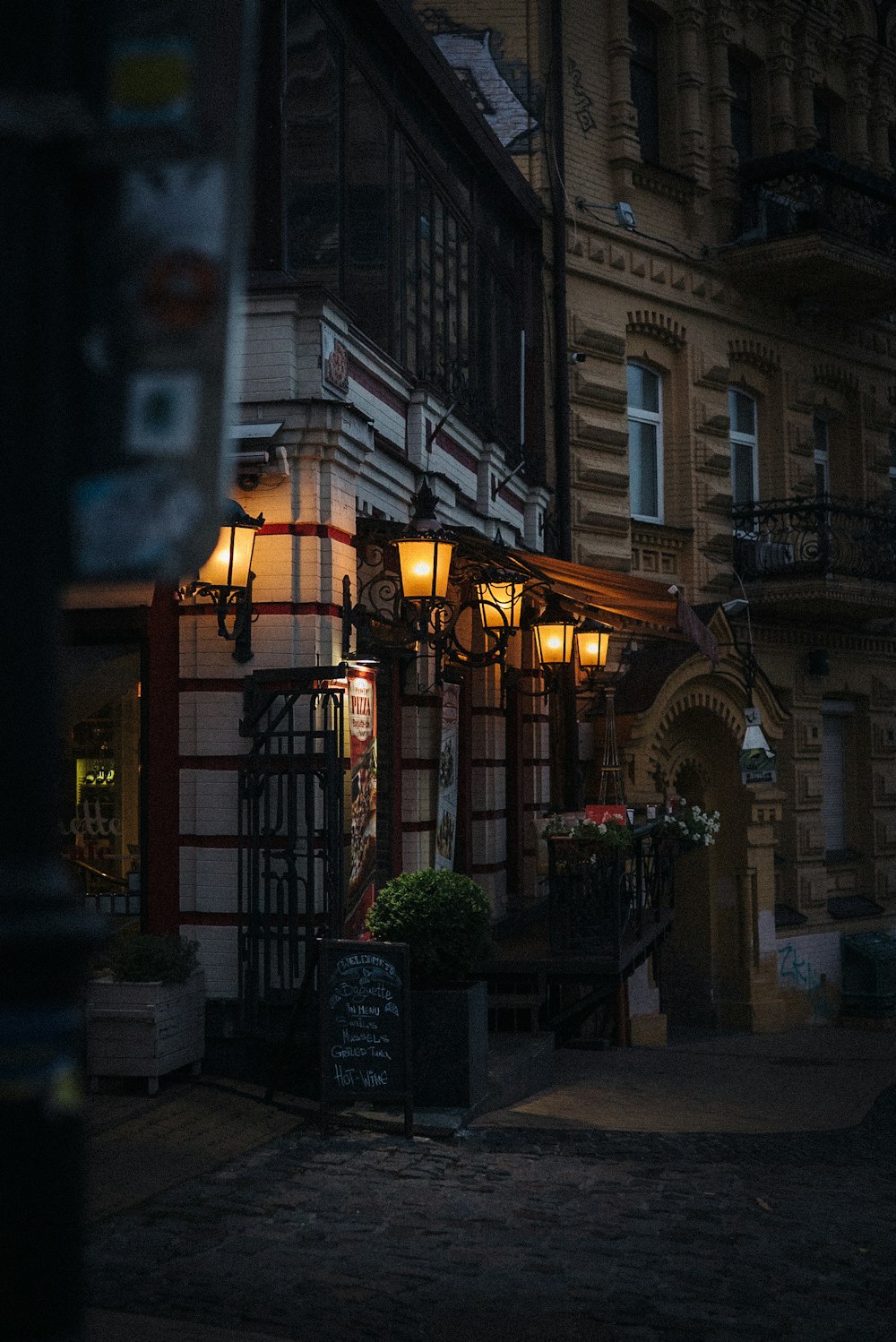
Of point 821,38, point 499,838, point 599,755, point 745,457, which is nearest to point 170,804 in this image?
point 499,838

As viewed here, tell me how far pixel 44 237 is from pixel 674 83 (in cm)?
1823

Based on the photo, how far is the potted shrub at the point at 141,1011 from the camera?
29.5 ft

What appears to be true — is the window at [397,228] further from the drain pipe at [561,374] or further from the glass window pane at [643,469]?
the glass window pane at [643,469]

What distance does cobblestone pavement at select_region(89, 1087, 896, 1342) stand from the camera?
19.3ft

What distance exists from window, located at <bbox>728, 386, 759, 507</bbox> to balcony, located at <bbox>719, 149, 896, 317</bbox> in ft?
4.66

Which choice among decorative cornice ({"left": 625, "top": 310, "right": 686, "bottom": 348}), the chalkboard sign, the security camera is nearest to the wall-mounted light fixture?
the chalkboard sign

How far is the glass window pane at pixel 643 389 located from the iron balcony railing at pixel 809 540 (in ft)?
5.42

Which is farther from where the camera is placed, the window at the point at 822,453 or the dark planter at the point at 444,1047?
the window at the point at 822,453

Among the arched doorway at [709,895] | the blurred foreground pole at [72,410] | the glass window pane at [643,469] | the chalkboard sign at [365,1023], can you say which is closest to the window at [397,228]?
the glass window pane at [643,469]

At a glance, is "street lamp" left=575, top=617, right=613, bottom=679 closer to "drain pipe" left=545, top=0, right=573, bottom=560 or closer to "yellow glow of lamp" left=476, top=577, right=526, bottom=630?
"drain pipe" left=545, top=0, right=573, bottom=560

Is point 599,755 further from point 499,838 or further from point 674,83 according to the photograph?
point 674,83

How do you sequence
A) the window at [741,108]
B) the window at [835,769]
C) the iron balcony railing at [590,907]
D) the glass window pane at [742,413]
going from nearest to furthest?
the iron balcony railing at [590,907], the glass window pane at [742,413], the window at [741,108], the window at [835,769]

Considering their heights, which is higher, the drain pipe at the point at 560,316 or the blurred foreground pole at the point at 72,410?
the drain pipe at the point at 560,316

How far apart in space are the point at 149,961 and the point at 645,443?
1098 centimetres
